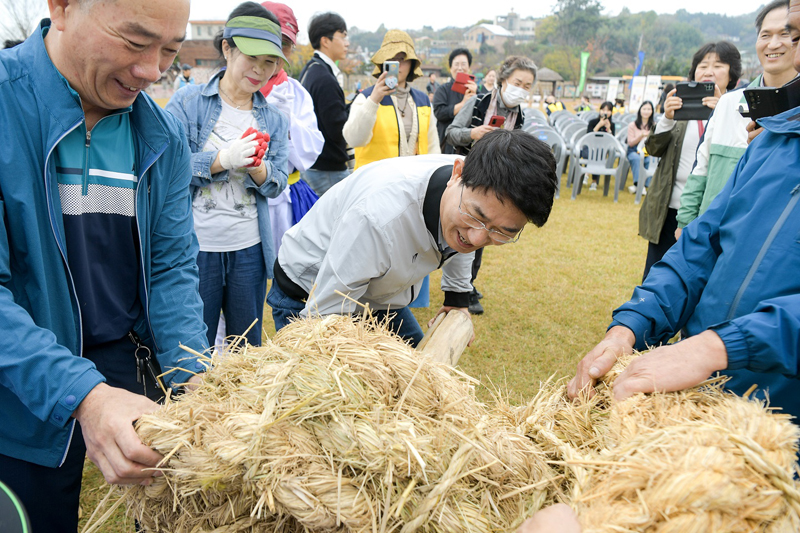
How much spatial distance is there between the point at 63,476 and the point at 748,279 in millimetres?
2467

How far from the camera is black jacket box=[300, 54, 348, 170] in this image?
517 cm

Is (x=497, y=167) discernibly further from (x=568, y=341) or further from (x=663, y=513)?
(x=568, y=341)

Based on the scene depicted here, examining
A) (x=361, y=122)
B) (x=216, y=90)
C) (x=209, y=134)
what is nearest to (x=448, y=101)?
(x=361, y=122)

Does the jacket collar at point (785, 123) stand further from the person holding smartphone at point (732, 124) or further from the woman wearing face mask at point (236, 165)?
the woman wearing face mask at point (236, 165)

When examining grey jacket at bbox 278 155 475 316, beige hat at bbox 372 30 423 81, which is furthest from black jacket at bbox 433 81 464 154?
grey jacket at bbox 278 155 475 316

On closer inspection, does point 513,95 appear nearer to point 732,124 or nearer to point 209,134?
point 732,124

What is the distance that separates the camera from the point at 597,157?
12500 millimetres

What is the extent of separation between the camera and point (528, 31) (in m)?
186

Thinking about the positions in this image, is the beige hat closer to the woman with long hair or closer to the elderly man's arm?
the elderly man's arm

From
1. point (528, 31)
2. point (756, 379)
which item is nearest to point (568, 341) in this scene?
point (756, 379)

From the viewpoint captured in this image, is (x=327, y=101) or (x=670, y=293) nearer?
(x=670, y=293)

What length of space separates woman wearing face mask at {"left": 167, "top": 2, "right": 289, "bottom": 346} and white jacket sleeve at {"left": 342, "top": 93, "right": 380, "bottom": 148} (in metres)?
1.28

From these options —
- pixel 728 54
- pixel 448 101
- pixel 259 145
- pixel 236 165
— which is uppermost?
pixel 728 54

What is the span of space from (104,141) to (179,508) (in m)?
1.21
